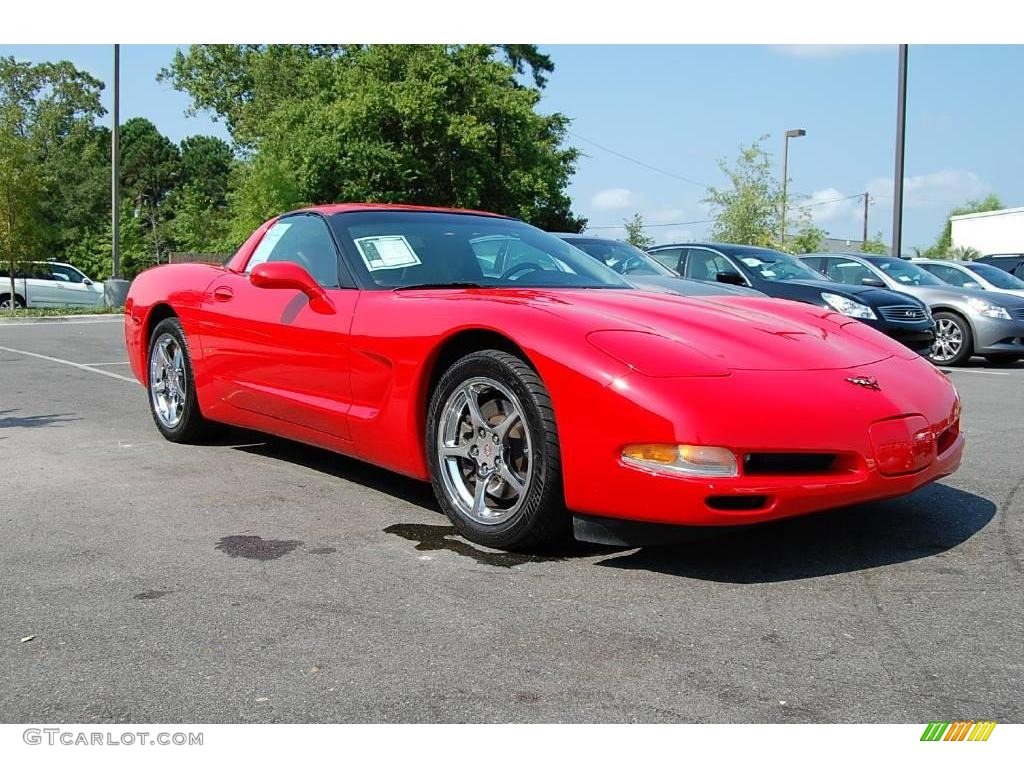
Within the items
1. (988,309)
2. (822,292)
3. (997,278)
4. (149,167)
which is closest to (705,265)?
(822,292)

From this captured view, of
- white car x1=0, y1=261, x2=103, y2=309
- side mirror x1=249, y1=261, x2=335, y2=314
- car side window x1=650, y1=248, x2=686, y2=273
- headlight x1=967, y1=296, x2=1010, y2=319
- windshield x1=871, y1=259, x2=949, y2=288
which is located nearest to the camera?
side mirror x1=249, y1=261, x2=335, y2=314

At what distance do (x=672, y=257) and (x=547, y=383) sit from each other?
8.97 metres

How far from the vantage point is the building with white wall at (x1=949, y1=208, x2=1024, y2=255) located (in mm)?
46156

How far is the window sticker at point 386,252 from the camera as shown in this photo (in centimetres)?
464

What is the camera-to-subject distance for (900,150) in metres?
20.0

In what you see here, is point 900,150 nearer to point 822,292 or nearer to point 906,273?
point 906,273

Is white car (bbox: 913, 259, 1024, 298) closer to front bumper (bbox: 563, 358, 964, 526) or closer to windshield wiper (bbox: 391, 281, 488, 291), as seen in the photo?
windshield wiper (bbox: 391, 281, 488, 291)

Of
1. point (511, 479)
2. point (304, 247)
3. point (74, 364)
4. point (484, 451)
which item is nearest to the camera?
point (511, 479)

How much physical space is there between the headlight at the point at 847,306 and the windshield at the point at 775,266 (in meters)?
0.65

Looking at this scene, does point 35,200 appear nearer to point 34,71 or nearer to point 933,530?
point 933,530

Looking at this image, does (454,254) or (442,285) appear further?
(454,254)

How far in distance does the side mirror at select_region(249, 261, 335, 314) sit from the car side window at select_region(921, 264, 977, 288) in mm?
11890
